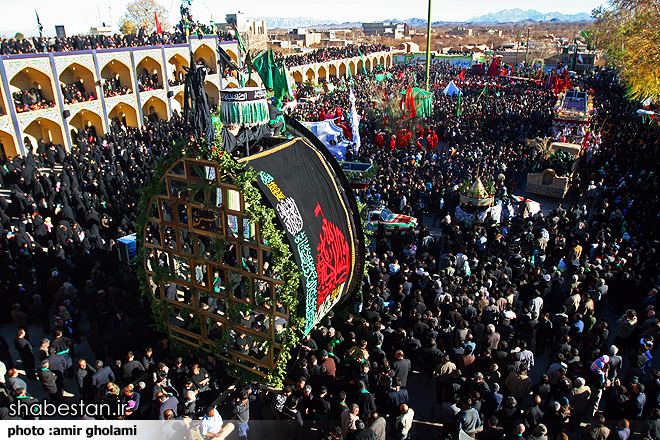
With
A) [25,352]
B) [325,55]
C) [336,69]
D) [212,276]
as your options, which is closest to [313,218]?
[212,276]

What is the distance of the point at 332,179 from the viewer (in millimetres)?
7715

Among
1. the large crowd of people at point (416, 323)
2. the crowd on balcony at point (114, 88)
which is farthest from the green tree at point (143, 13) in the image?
the large crowd of people at point (416, 323)

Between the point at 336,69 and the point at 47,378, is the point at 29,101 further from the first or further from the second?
the point at 336,69

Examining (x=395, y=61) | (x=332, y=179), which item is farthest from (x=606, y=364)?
(x=395, y=61)

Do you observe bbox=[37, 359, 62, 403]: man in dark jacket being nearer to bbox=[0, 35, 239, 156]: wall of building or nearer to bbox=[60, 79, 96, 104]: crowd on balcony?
bbox=[0, 35, 239, 156]: wall of building

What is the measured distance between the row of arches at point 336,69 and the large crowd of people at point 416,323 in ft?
95.6

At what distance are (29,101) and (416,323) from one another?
70.7 feet

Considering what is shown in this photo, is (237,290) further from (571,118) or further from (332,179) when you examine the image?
(571,118)

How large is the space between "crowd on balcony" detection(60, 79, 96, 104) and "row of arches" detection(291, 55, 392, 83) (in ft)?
66.0

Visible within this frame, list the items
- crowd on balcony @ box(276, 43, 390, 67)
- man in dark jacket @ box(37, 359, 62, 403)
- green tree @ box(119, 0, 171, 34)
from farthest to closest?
green tree @ box(119, 0, 171, 34) < crowd on balcony @ box(276, 43, 390, 67) < man in dark jacket @ box(37, 359, 62, 403)

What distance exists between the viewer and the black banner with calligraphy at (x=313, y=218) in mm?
6469

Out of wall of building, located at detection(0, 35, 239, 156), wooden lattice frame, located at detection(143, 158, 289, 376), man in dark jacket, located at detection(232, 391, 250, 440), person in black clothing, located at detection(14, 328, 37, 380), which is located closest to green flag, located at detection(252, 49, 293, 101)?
wooden lattice frame, located at detection(143, 158, 289, 376)

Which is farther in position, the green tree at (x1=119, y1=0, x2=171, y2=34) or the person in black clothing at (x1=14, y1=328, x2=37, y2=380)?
the green tree at (x1=119, y1=0, x2=171, y2=34)

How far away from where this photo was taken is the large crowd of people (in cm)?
608
